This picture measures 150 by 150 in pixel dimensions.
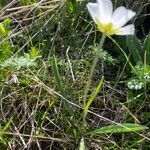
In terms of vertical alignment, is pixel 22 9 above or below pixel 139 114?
above

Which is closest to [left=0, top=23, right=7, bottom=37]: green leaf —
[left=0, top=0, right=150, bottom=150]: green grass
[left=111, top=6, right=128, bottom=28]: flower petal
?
[left=0, top=0, right=150, bottom=150]: green grass

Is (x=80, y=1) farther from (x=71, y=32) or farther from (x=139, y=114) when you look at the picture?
(x=139, y=114)

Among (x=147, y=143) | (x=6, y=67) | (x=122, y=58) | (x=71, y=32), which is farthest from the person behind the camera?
(x=71, y=32)

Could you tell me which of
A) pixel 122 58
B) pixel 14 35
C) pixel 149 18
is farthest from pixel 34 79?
pixel 149 18

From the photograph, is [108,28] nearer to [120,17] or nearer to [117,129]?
[120,17]

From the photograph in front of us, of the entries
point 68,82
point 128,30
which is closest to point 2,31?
point 68,82

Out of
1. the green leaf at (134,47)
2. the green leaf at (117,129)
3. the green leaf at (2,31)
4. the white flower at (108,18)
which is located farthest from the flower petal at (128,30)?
the green leaf at (2,31)
